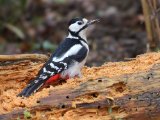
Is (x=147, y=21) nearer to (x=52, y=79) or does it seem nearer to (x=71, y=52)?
(x=71, y=52)

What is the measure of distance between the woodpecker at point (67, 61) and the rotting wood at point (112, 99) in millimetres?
295

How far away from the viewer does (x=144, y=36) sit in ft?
37.7

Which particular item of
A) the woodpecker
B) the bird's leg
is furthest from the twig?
the bird's leg

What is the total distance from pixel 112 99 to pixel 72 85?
1.42 feet

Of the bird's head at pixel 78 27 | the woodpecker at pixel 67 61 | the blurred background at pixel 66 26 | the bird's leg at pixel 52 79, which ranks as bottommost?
the bird's leg at pixel 52 79

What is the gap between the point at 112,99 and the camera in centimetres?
554

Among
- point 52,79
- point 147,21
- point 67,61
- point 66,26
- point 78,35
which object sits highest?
point 66,26

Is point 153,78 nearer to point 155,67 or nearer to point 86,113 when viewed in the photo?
point 155,67

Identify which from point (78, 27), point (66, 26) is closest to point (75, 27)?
point (78, 27)

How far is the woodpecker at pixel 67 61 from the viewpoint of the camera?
5.92 metres

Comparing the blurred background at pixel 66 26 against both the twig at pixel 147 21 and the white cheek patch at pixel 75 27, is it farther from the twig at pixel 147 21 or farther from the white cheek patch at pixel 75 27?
the white cheek patch at pixel 75 27

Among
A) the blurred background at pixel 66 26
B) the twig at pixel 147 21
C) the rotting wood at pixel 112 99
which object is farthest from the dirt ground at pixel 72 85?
the blurred background at pixel 66 26

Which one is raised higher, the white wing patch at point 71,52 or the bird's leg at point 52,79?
the white wing patch at point 71,52

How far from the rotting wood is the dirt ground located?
0.17 feet
